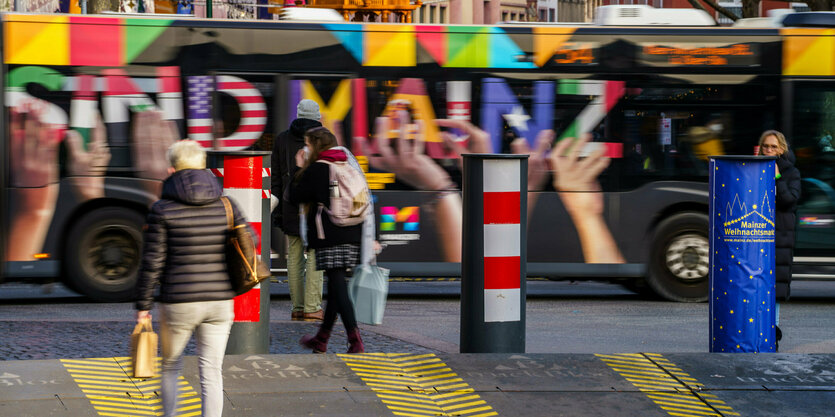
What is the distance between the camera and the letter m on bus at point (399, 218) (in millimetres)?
12516

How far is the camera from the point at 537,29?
1271cm

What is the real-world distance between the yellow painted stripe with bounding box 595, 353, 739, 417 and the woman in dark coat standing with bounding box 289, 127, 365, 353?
1.60 metres

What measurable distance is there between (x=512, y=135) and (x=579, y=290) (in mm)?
2522

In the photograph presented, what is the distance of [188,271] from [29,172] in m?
6.64

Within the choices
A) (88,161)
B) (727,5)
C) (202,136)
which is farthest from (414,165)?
(727,5)

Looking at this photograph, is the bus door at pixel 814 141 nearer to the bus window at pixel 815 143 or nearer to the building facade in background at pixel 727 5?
the bus window at pixel 815 143

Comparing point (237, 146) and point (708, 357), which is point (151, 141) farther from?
point (708, 357)

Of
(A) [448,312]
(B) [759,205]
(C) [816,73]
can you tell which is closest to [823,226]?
(C) [816,73]

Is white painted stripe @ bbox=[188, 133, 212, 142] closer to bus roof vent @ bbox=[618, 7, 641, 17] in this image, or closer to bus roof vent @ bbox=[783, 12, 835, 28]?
bus roof vent @ bbox=[618, 7, 641, 17]

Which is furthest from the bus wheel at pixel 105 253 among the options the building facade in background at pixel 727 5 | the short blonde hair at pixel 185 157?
the building facade in background at pixel 727 5

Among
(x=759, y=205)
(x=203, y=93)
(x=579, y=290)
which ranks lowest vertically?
(x=579, y=290)

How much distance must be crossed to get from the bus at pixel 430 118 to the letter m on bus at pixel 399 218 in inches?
0.5

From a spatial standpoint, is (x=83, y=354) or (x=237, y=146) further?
(x=237, y=146)

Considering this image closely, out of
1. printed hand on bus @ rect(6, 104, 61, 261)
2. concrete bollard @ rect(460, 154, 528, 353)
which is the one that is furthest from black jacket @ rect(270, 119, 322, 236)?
printed hand on bus @ rect(6, 104, 61, 261)
